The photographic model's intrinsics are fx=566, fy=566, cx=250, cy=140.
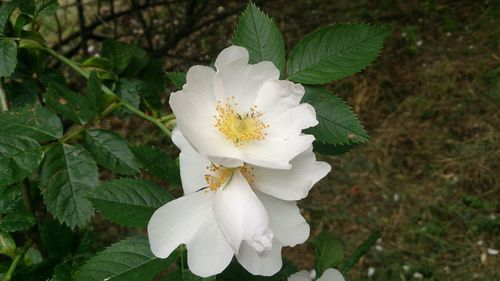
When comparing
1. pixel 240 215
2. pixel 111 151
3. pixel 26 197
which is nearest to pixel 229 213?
pixel 240 215

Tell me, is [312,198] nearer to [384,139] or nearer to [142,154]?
[384,139]

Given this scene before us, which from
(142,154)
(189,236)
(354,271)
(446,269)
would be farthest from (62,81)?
(446,269)

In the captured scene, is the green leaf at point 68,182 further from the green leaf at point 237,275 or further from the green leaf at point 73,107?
the green leaf at point 237,275

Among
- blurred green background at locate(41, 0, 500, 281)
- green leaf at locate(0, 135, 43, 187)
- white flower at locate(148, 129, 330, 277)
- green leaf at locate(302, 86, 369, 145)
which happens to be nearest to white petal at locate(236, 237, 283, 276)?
white flower at locate(148, 129, 330, 277)

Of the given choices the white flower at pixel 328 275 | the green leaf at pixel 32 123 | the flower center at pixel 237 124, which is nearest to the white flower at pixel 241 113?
the flower center at pixel 237 124

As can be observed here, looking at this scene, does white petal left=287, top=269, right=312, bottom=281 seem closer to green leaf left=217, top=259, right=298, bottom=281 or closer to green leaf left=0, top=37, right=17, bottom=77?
green leaf left=217, top=259, right=298, bottom=281

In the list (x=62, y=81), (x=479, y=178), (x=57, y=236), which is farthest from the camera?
(x=479, y=178)
